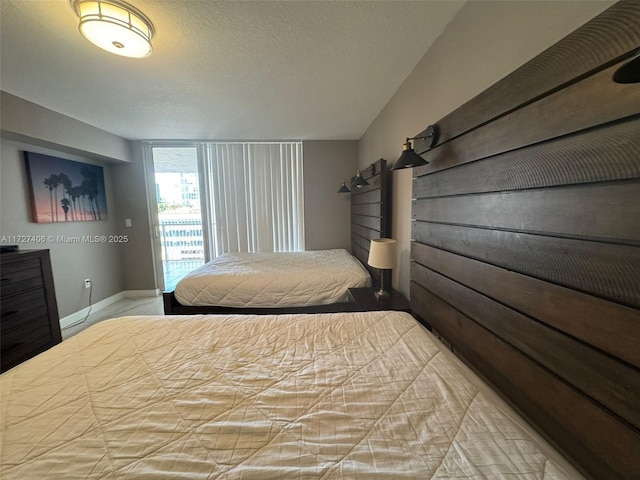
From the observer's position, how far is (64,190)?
9.98ft

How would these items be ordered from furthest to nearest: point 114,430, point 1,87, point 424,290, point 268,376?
point 1,87 < point 424,290 < point 268,376 < point 114,430

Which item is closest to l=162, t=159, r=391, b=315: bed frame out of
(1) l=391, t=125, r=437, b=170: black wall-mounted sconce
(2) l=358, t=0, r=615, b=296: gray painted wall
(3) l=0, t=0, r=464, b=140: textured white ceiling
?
(2) l=358, t=0, r=615, b=296: gray painted wall

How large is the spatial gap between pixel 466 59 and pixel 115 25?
6.05ft

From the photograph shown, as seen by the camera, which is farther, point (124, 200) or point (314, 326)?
point (124, 200)

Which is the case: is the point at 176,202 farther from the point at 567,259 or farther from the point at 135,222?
the point at 567,259

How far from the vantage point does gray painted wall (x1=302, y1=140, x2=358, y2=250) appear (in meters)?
4.04

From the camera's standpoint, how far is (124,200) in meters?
3.90

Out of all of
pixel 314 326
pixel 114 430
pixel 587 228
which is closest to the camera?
pixel 587 228

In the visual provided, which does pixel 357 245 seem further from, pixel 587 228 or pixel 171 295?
pixel 587 228

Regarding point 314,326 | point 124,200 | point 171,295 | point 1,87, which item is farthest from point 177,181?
point 314,326

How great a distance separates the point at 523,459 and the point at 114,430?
116 cm

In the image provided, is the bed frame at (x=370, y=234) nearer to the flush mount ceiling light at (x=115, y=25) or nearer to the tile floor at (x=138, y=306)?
the tile floor at (x=138, y=306)

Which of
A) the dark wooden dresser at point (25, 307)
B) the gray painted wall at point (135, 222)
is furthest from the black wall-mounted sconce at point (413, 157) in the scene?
the gray painted wall at point (135, 222)

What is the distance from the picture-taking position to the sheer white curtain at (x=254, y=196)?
3991 millimetres
